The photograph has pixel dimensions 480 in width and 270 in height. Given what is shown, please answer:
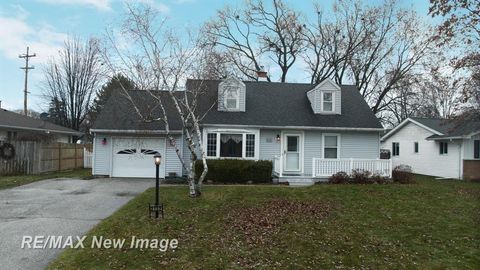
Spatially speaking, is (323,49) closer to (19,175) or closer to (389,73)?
(389,73)

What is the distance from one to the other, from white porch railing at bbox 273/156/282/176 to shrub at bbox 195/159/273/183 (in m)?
0.91

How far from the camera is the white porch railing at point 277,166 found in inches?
677

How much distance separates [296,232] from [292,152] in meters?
10.5

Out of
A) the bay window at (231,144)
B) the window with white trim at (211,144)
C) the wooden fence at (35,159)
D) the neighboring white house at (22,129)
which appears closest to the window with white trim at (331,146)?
the bay window at (231,144)

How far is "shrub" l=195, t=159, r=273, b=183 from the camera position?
16.0 metres

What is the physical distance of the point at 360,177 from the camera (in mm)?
15805

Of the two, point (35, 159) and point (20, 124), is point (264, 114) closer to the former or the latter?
point (35, 159)

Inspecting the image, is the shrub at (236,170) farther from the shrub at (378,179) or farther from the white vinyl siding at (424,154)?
the white vinyl siding at (424,154)

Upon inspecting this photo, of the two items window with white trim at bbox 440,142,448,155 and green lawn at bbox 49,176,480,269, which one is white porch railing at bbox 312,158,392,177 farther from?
window with white trim at bbox 440,142,448,155

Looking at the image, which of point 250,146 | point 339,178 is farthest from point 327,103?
point 339,178

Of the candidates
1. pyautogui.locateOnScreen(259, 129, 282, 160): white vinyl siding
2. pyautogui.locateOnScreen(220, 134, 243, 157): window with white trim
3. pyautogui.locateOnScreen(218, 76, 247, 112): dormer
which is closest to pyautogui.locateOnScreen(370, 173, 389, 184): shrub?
pyautogui.locateOnScreen(259, 129, 282, 160): white vinyl siding

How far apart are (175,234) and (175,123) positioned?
11.0m

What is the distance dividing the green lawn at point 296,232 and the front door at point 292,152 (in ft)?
18.8

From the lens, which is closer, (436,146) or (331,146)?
(331,146)
